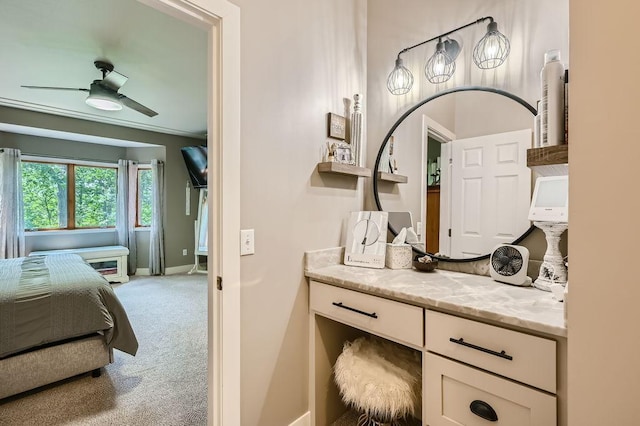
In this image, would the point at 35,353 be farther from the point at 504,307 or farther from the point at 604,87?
the point at 604,87

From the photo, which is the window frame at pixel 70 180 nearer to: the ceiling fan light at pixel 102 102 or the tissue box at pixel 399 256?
the ceiling fan light at pixel 102 102

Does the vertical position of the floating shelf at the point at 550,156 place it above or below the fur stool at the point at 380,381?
above

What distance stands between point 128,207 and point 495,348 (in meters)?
6.02

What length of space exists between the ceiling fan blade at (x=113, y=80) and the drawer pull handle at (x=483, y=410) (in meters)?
3.55

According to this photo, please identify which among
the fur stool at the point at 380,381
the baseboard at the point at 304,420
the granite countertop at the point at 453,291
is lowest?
the baseboard at the point at 304,420

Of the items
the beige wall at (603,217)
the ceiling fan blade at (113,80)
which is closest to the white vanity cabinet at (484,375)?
the beige wall at (603,217)

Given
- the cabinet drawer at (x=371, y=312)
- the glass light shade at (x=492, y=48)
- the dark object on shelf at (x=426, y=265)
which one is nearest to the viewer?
the cabinet drawer at (x=371, y=312)

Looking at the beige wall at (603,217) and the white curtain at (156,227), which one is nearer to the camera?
the beige wall at (603,217)

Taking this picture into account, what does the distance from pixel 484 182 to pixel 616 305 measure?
89 cm

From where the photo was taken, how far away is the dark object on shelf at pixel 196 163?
17.5 feet

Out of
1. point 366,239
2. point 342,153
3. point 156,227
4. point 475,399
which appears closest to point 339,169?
point 342,153

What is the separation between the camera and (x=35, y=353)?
1.99 metres

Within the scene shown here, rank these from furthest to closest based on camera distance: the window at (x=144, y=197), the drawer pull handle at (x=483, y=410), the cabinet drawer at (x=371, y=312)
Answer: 1. the window at (x=144, y=197)
2. the cabinet drawer at (x=371, y=312)
3. the drawer pull handle at (x=483, y=410)

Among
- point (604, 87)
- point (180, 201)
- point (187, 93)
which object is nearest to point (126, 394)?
point (604, 87)
